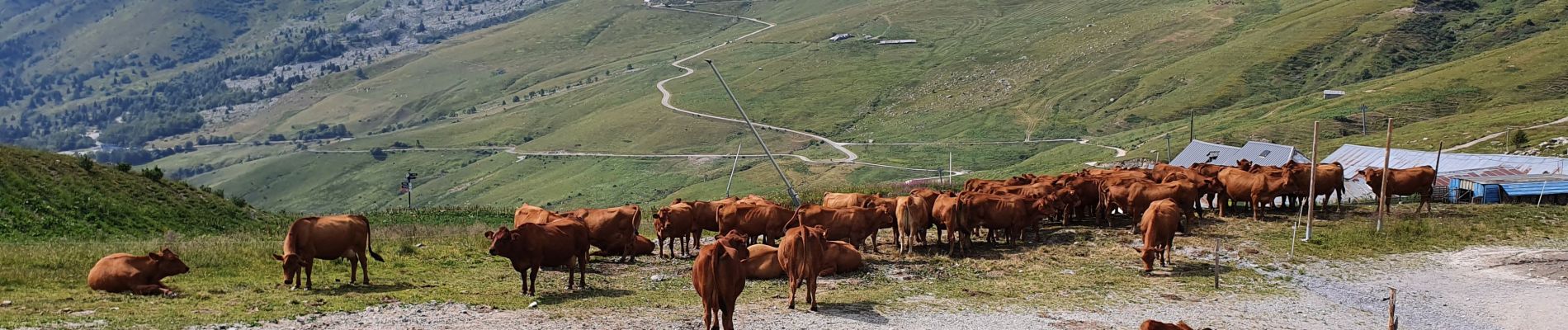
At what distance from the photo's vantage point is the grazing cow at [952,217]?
2884 cm

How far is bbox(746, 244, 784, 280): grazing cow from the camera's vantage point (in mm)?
25031

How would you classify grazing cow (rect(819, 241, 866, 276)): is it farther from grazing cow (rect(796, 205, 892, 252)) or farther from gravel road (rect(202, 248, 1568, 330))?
gravel road (rect(202, 248, 1568, 330))

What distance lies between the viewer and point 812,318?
807 inches

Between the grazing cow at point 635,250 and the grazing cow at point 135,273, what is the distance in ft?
30.6

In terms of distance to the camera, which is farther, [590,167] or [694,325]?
[590,167]

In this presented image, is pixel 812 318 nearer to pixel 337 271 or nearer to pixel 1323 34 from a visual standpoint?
pixel 337 271

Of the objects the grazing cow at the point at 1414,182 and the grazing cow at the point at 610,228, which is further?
the grazing cow at the point at 1414,182

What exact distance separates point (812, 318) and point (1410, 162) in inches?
1777

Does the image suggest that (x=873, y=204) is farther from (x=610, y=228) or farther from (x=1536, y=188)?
(x=1536, y=188)

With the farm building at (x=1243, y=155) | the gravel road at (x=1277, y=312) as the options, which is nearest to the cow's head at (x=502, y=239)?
the gravel road at (x=1277, y=312)

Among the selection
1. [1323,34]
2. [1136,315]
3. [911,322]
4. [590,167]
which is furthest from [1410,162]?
[590,167]

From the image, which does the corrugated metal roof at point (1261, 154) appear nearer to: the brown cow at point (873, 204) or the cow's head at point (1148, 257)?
the brown cow at point (873, 204)

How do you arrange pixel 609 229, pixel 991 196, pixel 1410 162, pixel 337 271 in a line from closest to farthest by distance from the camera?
pixel 337 271 < pixel 609 229 < pixel 991 196 < pixel 1410 162

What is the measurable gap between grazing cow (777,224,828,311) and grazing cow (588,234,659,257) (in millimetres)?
7439
